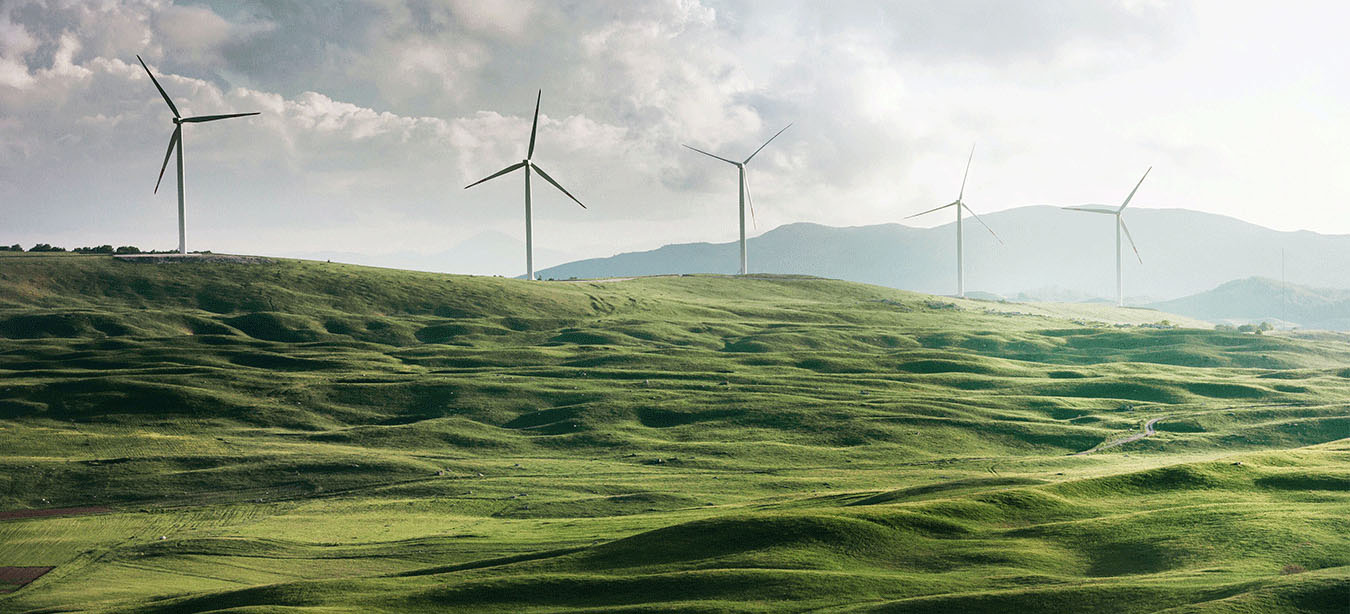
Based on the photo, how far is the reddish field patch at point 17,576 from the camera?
200ft

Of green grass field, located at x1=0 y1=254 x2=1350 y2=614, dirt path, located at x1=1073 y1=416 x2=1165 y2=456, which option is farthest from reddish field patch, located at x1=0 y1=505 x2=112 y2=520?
dirt path, located at x1=1073 y1=416 x2=1165 y2=456

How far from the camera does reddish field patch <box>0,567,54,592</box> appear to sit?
200 ft

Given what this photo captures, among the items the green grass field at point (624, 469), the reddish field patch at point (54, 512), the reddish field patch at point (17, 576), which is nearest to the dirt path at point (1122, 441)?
the green grass field at point (624, 469)

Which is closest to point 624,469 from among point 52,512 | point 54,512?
point 54,512

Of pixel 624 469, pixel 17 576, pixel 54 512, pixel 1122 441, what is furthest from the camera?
pixel 1122 441

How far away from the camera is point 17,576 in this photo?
2510 inches

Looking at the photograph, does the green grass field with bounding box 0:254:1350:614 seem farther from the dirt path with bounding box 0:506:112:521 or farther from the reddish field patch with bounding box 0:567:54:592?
the dirt path with bounding box 0:506:112:521

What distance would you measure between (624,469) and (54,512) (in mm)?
48900

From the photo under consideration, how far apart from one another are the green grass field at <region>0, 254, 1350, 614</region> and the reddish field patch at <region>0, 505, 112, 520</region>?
6.48ft

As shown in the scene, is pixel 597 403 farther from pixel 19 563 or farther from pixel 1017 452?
pixel 19 563

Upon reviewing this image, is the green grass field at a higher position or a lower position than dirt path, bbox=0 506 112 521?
higher

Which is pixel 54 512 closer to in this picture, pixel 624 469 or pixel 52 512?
pixel 52 512

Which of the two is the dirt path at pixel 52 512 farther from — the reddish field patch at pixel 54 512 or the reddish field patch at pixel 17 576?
the reddish field patch at pixel 17 576

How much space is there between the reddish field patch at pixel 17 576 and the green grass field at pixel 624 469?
1.09m
